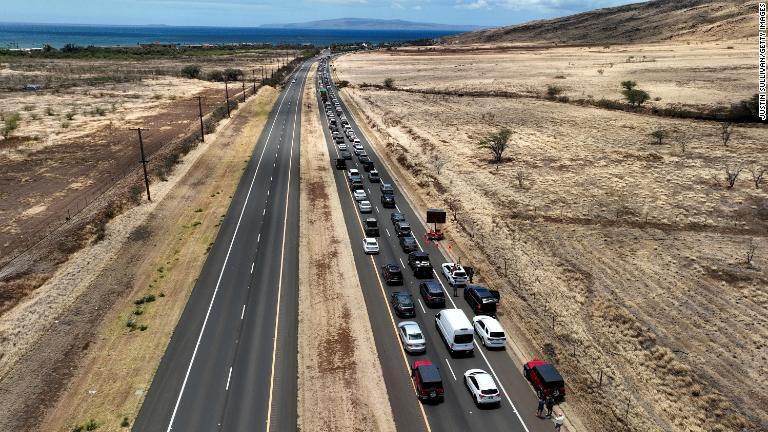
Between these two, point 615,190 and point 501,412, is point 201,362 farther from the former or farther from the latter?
point 615,190

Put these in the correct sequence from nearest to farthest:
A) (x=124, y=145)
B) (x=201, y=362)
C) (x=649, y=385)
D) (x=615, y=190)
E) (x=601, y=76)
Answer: (x=649, y=385) < (x=201, y=362) < (x=615, y=190) < (x=124, y=145) < (x=601, y=76)

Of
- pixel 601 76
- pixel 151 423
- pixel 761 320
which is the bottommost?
pixel 151 423

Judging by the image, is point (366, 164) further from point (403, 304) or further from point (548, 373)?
point (548, 373)

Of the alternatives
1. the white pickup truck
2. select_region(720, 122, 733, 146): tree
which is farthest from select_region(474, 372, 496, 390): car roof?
select_region(720, 122, 733, 146): tree

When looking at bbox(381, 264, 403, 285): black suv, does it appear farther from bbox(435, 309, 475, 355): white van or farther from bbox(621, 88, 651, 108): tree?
bbox(621, 88, 651, 108): tree

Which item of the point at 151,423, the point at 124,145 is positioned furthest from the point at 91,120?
the point at 151,423

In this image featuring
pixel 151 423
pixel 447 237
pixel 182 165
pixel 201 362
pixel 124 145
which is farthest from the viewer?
pixel 124 145

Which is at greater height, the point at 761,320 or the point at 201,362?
the point at 761,320
